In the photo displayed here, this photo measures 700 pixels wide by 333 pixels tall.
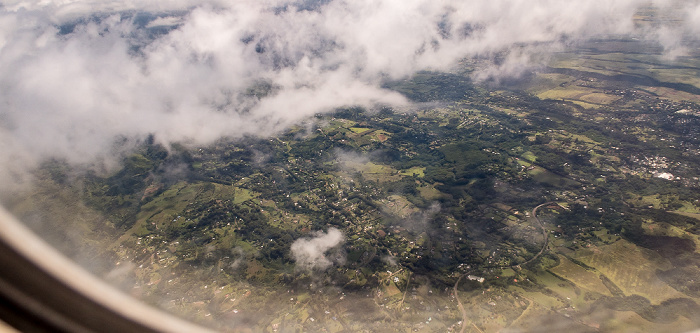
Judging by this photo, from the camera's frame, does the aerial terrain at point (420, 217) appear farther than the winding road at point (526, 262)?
No

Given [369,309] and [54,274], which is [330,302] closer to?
[369,309]

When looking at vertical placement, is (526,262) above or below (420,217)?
above

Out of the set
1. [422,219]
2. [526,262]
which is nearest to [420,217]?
[422,219]

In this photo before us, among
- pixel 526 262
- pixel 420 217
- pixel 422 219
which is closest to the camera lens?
pixel 526 262

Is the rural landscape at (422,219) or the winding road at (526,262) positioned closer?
the rural landscape at (422,219)

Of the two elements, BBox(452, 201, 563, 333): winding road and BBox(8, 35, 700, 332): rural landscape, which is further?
BBox(452, 201, 563, 333): winding road

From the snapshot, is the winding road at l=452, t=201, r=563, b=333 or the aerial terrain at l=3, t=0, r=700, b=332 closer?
the aerial terrain at l=3, t=0, r=700, b=332

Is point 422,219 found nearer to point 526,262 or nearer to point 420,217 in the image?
point 420,217

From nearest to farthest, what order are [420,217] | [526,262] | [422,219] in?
[526,262] → [422,219] → [420,217]

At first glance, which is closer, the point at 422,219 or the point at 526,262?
the point at 526,262
